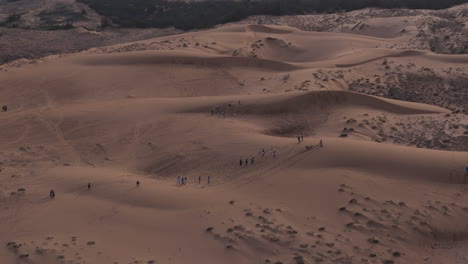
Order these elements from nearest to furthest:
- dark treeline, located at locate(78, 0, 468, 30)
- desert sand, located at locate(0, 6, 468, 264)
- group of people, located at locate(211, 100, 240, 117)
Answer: desert sand, located at locate(0, 6, 468, 264) → group of people, located at locate(211, 100, 240, 117) → dark treeline, located at locate(78, 0, 468, 30)

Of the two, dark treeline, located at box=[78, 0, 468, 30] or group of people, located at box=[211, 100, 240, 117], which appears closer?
group of people, located at box=[211, 100, 240, 117]

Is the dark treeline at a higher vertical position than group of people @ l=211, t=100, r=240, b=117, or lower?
higher

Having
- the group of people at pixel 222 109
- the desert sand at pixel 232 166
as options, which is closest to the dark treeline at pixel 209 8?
the desert sand at pixel 232 166

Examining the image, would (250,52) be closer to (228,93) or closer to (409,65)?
(228,93)

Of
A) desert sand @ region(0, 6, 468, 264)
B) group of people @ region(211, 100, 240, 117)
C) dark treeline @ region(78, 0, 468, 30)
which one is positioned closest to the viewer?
desert sand @ region(0, 6, 468, 264)

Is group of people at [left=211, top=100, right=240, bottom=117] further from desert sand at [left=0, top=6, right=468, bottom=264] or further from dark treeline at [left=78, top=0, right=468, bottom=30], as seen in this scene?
dark treeline at [left=78, top=0, right=468, bottom=30]

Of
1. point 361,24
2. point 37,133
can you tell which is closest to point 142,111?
point 37,133

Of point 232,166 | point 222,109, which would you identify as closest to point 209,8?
point 222,109

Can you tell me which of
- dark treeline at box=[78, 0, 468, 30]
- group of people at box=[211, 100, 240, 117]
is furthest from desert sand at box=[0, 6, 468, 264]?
dark treeline at box=[78, 0, 468, 30]
